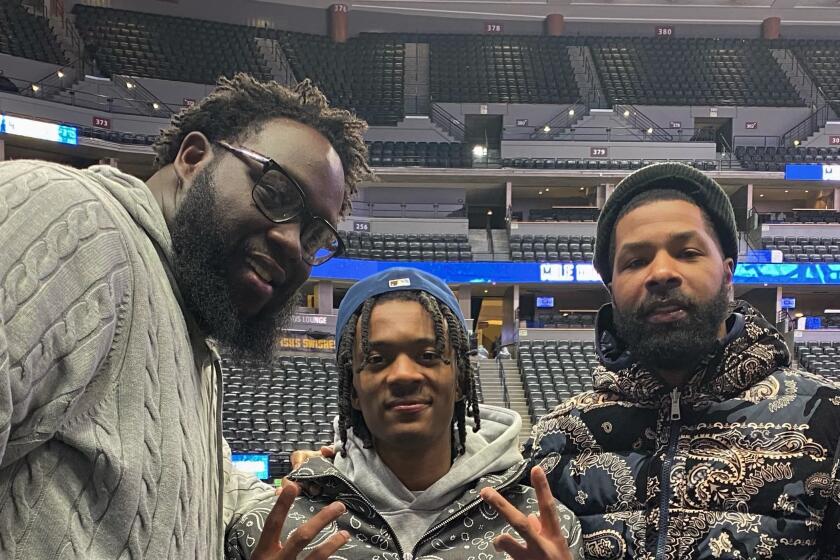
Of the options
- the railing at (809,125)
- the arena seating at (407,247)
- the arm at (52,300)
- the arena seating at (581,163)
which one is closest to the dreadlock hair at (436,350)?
the arm at (52,300)

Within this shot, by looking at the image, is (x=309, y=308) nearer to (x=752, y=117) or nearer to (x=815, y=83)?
(x=752, y=117)

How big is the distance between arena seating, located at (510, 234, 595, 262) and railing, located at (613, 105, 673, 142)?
403 centimetres

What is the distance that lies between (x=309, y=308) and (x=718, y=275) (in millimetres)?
16252

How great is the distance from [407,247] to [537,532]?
1709 cm

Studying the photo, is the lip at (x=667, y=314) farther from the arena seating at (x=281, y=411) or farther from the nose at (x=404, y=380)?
the arena seating at (x=281, y=411)

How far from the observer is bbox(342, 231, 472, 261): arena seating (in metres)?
18.2

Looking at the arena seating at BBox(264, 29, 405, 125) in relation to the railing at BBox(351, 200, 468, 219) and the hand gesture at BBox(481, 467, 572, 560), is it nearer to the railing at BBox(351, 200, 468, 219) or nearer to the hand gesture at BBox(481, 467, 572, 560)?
the railing at BBox(351, 200, 468, 219)

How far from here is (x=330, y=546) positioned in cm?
159

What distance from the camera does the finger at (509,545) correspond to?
158 centimetres

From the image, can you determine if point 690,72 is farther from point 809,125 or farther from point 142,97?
point 142,97

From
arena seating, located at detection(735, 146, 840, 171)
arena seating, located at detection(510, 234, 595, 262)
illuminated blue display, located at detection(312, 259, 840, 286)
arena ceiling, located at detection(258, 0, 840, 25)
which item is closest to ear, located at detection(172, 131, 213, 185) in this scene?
illuminated blue display, located at detection(312, 259, 840, 286)

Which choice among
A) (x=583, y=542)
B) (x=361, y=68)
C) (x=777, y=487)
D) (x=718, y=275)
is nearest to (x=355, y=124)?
(x=718, y=275)

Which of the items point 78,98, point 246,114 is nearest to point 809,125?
point 78,98

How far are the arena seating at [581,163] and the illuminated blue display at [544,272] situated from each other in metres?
2.93
